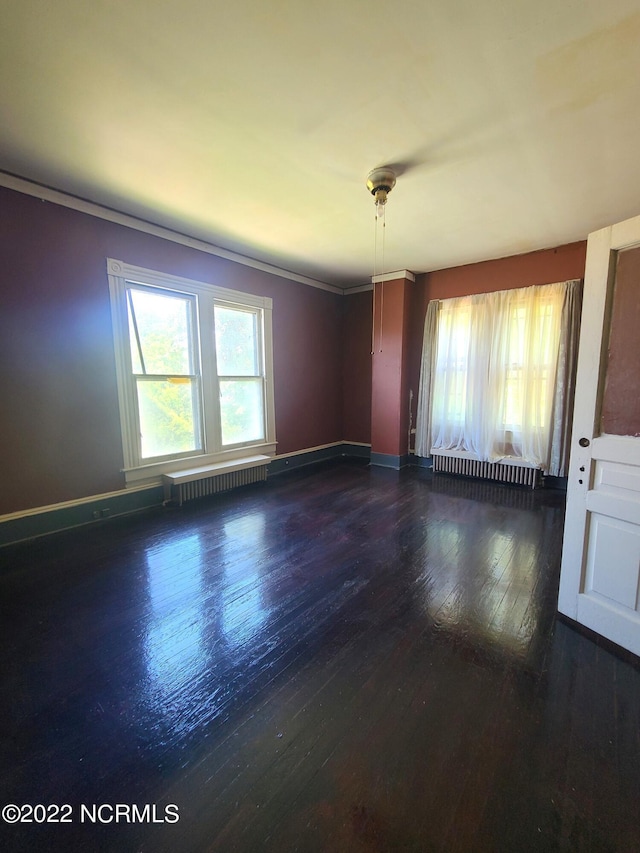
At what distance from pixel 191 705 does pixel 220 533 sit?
1.72m

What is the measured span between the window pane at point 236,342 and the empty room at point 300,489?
6 centimetres

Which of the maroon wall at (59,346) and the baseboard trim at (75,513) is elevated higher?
the maroon wall at (59,346)

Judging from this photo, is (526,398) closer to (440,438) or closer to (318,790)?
(440,438)

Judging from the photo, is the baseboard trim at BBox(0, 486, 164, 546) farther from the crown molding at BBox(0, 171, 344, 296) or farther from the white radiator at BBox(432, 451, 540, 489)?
the white radiator at BBox(432, 451, 540, 489)

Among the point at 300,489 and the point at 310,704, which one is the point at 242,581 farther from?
the point at 300,489

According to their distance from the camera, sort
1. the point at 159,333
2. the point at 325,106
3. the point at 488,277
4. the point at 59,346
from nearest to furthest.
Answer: the point at 325,106 → the point at 59,346 → the point at 159,333 → the point at 488,277

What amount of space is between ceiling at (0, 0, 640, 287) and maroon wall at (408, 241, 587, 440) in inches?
31.8

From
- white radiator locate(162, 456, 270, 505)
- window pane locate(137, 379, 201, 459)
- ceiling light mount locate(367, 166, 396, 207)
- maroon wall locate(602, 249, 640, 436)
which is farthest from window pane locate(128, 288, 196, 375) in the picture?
Answer: maroon wall locate(602, 249, 640, 436)

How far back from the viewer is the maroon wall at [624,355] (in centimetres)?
166

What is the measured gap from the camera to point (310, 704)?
1.46 meters

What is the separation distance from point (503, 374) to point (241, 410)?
3373 mm

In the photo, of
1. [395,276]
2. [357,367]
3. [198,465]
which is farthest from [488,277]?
[198,465]

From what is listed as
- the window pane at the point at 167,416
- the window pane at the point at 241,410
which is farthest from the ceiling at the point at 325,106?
the window pane at the point at 241,410

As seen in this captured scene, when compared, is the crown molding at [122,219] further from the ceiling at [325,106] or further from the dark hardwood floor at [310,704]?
the dark hardwood floor at [310,704]
